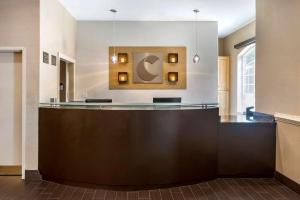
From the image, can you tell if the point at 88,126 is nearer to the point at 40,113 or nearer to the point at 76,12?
the point at 40,113

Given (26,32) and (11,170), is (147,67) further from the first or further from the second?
(11,170)

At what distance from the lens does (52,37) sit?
4.96m

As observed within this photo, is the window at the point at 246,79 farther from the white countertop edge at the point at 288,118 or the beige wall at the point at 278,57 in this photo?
the white countertop edge at the point at 288,118

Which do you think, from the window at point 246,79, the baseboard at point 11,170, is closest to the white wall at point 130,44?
the window at point 246,79

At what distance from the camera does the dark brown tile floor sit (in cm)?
366

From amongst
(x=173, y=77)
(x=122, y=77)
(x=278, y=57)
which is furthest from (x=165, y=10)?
(x=278, y=57)

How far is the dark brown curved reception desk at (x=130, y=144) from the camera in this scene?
3.85 metres

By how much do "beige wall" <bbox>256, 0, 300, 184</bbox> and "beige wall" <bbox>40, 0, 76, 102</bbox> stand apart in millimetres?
3417

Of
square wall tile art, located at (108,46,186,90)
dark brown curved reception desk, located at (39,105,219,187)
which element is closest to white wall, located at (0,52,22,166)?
dark brown curved reception desk, located at (39,105,219,187)

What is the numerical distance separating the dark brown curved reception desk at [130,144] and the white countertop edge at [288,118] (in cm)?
98

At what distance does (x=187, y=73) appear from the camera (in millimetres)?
6898

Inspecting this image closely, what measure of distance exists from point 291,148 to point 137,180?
82.0 inches

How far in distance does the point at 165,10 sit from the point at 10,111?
3421 mm

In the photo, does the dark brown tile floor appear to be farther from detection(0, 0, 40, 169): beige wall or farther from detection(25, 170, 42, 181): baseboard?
detection(0, 0, 40, 169): beige wall
